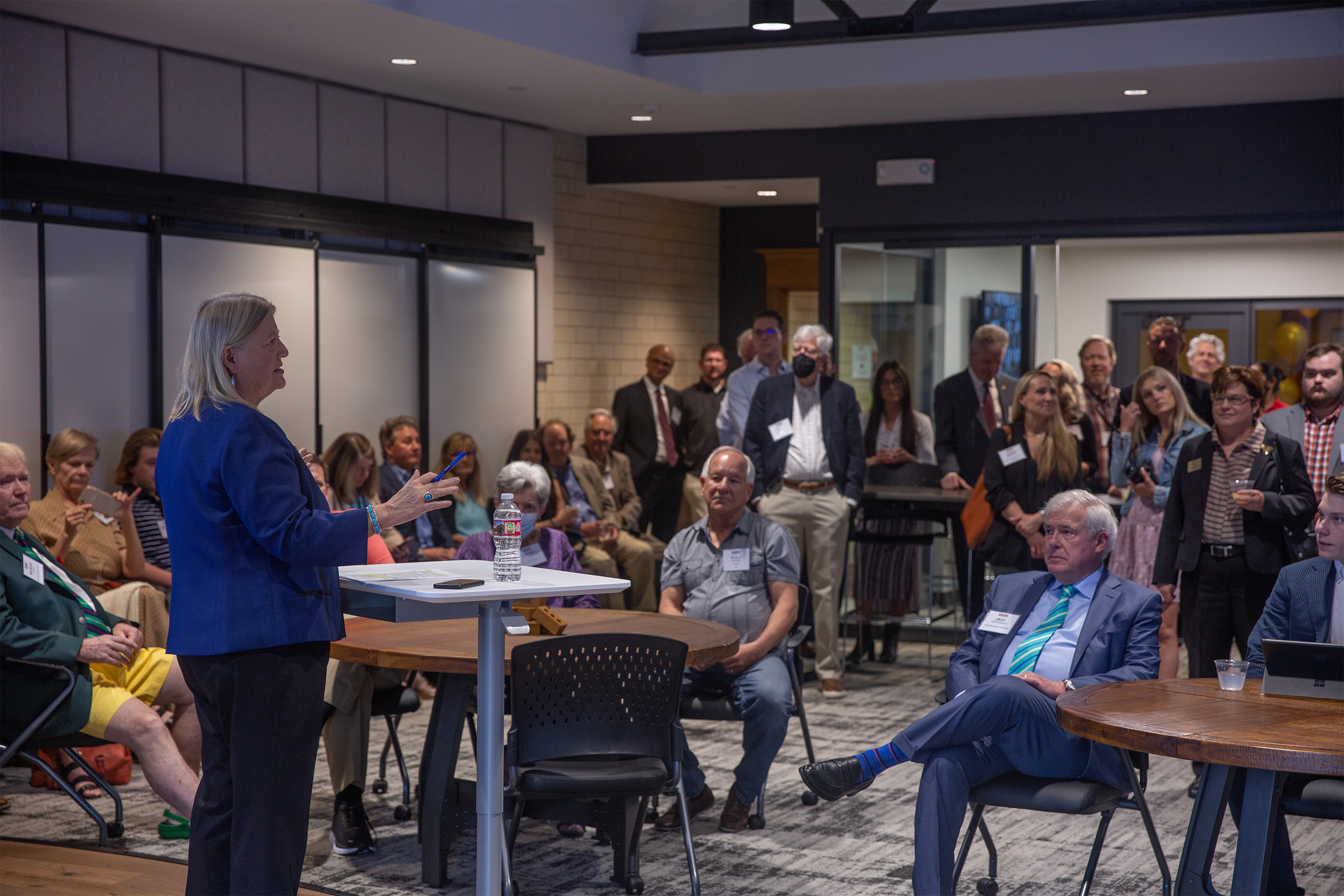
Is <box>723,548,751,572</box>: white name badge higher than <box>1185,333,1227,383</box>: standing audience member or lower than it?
lower

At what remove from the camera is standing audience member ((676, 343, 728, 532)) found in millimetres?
9633

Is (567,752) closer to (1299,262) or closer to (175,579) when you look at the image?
(175,579)

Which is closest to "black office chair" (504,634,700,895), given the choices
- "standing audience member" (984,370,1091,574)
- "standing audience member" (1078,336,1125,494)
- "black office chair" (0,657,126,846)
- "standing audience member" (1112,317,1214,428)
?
"black office chair" (0,657,126,846)

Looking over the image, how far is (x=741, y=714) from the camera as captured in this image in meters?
4.48

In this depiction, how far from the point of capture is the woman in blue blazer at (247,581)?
2.64 m

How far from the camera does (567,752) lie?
3.69 metres

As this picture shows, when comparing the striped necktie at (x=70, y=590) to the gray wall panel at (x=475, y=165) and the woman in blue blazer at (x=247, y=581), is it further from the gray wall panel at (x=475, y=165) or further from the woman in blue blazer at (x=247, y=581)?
the gray wall panel at (x=475, y=165)

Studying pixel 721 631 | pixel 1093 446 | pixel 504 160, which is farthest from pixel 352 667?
pixel 504 160

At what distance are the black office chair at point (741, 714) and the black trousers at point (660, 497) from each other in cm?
451

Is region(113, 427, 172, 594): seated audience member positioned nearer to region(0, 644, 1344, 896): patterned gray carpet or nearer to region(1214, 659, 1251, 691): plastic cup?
region(0, 644, 1344, 896): patterned gray carpet

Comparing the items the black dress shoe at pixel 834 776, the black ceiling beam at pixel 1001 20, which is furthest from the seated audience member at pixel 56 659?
the black ceiling beam at pixel 1001 20

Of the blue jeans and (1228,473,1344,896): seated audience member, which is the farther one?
the blue jeans

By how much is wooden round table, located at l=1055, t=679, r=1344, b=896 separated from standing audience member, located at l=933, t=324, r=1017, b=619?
448 centimetres

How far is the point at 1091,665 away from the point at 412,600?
6.24 ft
